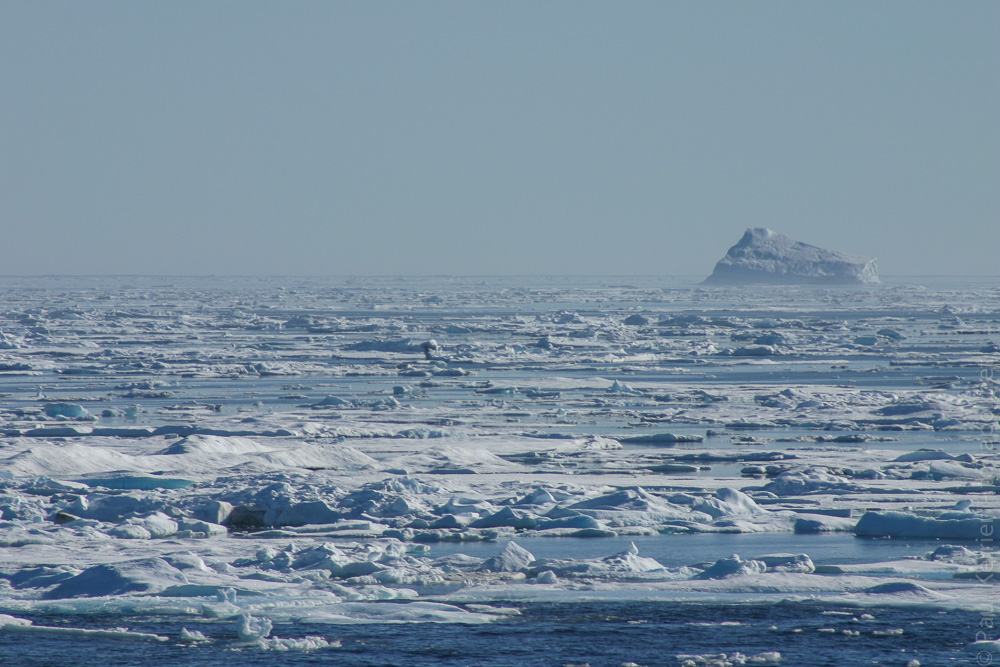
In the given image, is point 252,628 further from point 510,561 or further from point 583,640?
point 510,561

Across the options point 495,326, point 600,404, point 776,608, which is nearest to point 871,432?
point 600,404

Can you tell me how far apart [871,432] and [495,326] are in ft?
94.3

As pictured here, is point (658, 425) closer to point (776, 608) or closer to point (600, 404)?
point (600, 404)

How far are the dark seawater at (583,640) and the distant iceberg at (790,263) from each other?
307 feet

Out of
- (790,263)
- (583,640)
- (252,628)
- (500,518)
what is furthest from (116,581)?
(790,263)

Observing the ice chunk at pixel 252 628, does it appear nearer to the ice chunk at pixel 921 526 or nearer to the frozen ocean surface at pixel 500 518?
the frozen ocean surface at pixel 500 518

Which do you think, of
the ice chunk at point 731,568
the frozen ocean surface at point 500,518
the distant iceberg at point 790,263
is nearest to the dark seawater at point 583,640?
the frozen ocean surface at point 500,518

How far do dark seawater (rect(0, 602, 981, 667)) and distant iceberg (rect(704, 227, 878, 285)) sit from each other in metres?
93.7

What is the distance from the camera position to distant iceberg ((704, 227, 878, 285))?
100 m

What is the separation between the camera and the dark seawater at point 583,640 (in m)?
7.44

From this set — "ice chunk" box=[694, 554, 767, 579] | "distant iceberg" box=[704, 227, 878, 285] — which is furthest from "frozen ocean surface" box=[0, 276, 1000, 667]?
"distant iceberg" box=[704, 227, 878, 285]

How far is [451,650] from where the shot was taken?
765 centimetres

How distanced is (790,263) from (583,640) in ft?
315

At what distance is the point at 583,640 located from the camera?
781 cm
